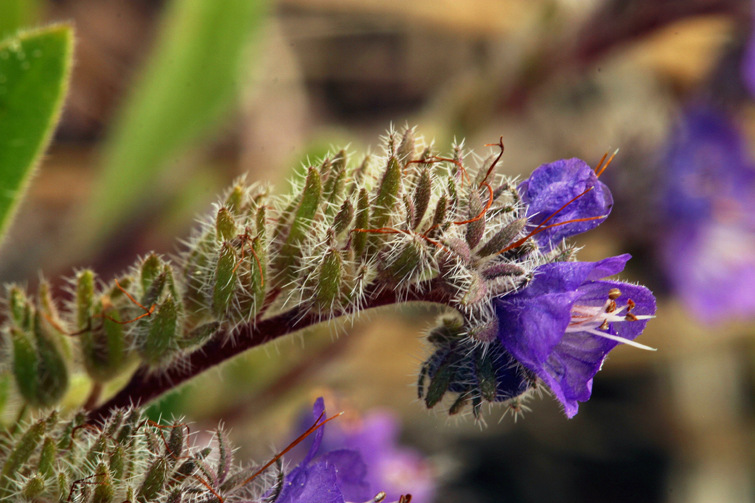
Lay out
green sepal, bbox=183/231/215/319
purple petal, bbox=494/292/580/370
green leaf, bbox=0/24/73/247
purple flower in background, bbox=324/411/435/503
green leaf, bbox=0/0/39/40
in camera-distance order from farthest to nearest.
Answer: green leaf, bbox=0/0/39/40
purple flower in background, bbox=324/411/435/503
green leaf, bbox=0/24/73/247
green sepal, bbox=183/231/215/319
purple petal, bbox=494/292/580/370

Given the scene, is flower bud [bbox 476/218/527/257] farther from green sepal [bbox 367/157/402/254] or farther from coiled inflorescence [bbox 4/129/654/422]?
Result: green sepal [bbox 367/157/402/254]

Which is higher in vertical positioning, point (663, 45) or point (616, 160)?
point (663, 45)

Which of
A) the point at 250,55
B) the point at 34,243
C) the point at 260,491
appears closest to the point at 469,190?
the point at 260,491

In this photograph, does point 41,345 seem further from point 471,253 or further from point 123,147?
point 123,147

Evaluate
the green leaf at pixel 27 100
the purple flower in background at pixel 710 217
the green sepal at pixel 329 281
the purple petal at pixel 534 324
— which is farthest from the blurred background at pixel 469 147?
the purple petal at pixel 534 324

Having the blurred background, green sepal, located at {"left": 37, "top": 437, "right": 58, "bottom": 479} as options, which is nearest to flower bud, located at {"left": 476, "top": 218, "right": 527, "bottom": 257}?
green sepal, located at {"left": 37, "top": 437, "right": 58, "bottom": 479}

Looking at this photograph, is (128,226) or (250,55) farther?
(128,226)

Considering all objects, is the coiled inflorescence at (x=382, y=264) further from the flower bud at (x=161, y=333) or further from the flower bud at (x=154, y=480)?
the flower bud at (x=154, y=480)
